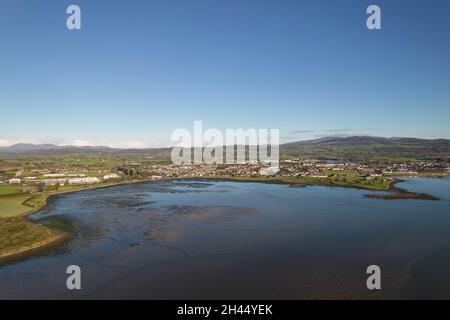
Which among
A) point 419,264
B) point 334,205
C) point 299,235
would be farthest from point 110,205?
point 419,264

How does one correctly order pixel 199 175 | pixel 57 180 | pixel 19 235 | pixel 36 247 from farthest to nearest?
pixel 199 175
pixel 57 180
pixel 19 235
pixel 36 247

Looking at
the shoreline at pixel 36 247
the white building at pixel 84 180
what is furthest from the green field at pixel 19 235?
the white building at pixel 84 180

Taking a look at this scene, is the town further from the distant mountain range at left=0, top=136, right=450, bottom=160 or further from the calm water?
the distant mountain range at left=0, top=136, right=450, bottom=160

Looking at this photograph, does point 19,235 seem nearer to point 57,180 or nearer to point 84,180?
point 84,180

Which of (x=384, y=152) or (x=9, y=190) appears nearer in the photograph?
(x=9, y=190)

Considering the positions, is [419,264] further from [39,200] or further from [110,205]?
[39,200]

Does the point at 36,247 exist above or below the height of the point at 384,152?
below

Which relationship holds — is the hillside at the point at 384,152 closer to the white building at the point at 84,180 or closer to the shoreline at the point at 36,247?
the white building at the point at 84,180

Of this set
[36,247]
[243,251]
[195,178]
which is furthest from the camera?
[195,178]

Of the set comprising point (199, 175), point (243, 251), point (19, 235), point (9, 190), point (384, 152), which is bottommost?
point (243, 251)

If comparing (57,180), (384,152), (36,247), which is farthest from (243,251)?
(384,152)
